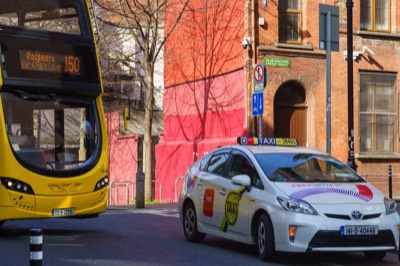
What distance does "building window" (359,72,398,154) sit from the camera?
30.1 metres

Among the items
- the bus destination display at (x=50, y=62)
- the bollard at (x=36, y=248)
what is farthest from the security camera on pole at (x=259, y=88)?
the bollard at (x=36, y=248)

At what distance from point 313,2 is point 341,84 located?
2.85m

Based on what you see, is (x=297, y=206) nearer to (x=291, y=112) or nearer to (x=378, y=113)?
(x=291, y=112)

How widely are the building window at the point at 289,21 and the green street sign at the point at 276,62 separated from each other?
837mm

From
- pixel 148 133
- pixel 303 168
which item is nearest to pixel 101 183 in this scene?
pixel 303 168

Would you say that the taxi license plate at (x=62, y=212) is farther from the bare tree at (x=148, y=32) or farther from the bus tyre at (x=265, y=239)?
the bare tree at (x=148, y=32)

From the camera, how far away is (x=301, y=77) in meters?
29.0

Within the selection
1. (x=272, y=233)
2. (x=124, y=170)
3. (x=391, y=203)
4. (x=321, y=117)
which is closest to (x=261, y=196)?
(x=272, y=233)

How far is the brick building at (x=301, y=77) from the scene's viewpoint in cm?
2872

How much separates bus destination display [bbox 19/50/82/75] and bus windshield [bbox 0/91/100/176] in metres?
0.48

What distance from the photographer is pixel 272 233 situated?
11992mm

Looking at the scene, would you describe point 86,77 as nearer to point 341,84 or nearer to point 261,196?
point 261,196

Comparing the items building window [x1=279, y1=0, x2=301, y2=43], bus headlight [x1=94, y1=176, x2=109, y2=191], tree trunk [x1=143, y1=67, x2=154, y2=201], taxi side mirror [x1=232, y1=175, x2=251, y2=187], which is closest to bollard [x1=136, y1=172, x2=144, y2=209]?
tree trunk [x1=143, y1=67, x2=154, y2=201]

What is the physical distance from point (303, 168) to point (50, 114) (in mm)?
5364
